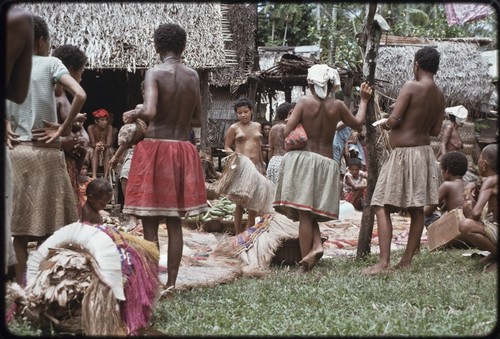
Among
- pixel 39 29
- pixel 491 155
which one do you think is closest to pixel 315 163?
pixel 491 155

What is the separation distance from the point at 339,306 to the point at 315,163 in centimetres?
198

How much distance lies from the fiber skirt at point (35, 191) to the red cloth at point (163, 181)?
2.00 ft

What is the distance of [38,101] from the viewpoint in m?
4.63

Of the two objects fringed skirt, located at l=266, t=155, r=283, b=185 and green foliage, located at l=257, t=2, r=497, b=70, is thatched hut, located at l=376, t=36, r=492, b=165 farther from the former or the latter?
fringed skirt, located at l=266, t=155, r=283, b=185

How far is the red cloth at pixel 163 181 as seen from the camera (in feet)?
16.5

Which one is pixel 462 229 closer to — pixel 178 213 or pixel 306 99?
pixel 306 99

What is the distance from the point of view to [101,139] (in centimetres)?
1294

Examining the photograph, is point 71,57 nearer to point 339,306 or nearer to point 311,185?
point 311,185

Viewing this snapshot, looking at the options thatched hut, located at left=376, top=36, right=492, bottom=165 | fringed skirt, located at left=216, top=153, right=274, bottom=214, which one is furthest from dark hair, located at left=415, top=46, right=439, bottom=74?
thatched hut, located at left=376, top=36, right=492, bottom=165

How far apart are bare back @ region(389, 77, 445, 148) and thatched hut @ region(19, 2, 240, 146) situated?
6.43 metres

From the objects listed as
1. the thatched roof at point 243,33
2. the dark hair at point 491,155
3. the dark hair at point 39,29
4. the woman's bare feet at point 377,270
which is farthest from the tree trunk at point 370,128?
the thatched roof at point 243,33

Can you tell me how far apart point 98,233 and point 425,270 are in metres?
3.28

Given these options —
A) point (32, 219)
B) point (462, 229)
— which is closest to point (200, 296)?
point (32, 219)

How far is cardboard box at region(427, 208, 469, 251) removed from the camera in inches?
271
